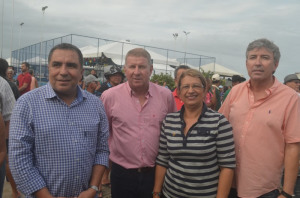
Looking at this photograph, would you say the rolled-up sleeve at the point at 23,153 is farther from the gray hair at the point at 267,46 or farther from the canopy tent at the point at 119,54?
the canopy tent at the point at 119,54

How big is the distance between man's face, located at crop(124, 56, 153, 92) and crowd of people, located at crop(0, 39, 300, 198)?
10 mm

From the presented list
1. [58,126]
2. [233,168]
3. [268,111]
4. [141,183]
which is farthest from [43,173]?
[268,111]

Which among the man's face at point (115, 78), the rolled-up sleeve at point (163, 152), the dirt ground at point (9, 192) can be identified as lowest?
the dirt ground at point (9, 192)

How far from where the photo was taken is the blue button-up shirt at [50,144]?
73.1 inches

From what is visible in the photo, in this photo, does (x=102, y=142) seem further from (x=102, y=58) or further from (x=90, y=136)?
(x=102, y=58)

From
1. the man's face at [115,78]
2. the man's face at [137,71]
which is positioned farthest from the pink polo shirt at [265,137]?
the man's face at [115,78]

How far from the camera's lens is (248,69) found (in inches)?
93.6

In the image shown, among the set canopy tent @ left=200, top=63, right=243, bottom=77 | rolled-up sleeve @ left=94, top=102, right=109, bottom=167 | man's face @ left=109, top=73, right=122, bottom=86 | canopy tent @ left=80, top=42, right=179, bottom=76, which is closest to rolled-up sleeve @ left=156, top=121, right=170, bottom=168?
rolled-up sleeve @ left=94, top=102, right=109, bottom=167

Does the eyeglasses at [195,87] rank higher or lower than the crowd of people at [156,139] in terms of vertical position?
higher

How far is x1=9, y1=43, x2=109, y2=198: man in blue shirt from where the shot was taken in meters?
1.86

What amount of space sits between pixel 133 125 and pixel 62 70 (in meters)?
0.99

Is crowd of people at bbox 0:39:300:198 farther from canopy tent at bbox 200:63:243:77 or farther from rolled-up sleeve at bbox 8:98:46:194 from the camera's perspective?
canopy tent at bbox 200:63:243:77

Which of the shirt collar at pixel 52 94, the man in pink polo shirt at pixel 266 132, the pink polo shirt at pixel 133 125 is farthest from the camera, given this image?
the pink polo shirt at pixel 133 125

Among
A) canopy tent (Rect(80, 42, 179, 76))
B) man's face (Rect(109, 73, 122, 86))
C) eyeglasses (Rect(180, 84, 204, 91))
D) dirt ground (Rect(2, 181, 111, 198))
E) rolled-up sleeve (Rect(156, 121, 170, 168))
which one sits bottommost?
dirt ground (Rect(2, 181, 111, 198))
